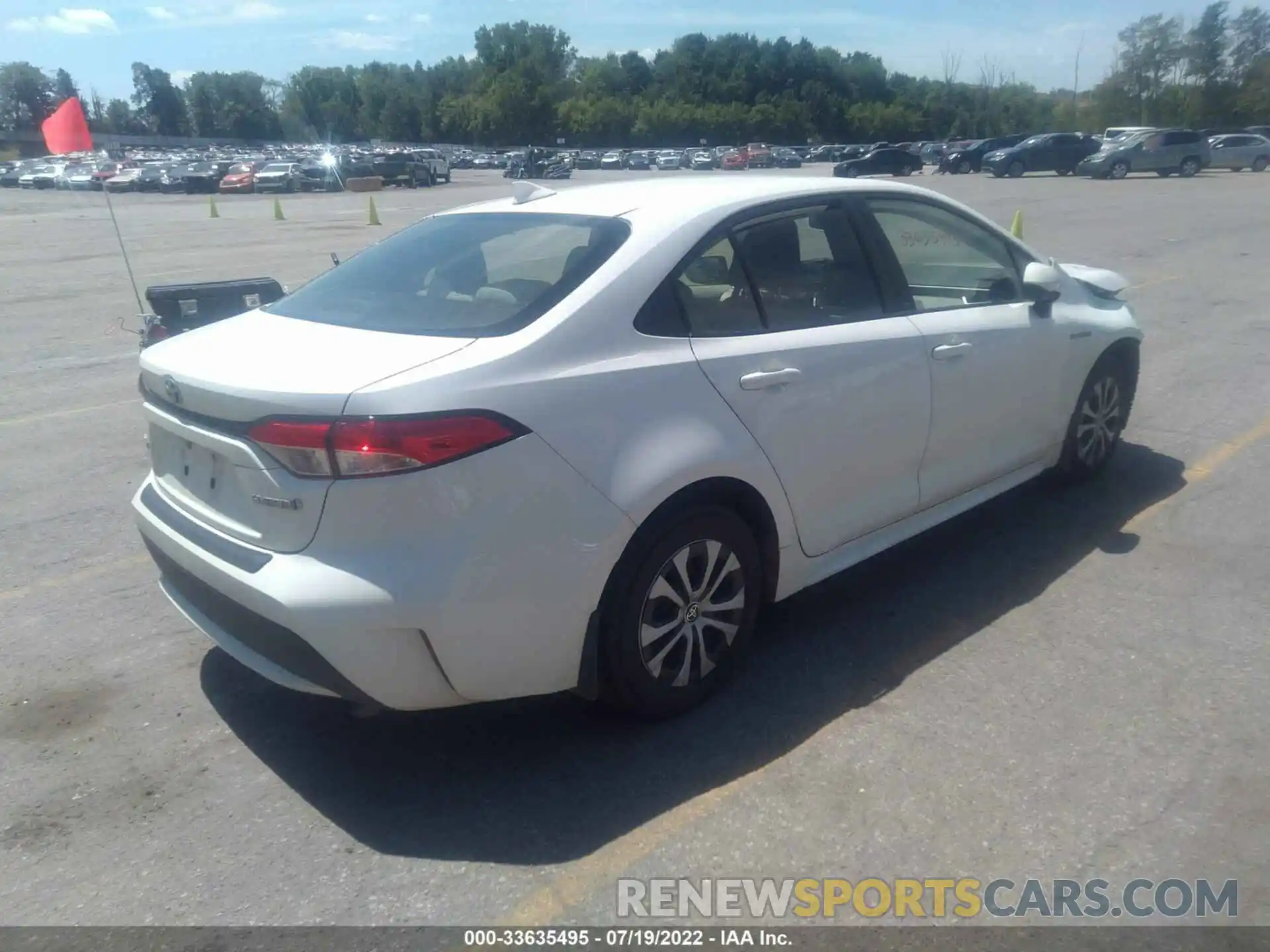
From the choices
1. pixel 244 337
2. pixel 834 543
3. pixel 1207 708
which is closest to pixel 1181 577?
pixel 1207 708

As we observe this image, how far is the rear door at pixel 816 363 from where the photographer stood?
12.0 feet

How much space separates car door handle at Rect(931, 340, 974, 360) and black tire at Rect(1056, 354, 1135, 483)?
1255 mm

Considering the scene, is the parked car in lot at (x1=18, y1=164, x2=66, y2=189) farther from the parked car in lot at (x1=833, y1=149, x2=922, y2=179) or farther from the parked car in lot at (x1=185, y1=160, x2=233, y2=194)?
the parked car in lot at (x1=833, y1=149, x2=922, y2=179)

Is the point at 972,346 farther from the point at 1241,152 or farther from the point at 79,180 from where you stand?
Result: the point at 79,180

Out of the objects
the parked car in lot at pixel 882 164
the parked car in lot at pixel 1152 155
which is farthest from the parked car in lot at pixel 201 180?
the parked car in lot at pixel 1152 155

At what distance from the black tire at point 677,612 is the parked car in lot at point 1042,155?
44210 mm

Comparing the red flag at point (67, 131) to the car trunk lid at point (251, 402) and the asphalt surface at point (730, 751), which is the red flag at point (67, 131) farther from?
the car trunk lid at point (251, 402)

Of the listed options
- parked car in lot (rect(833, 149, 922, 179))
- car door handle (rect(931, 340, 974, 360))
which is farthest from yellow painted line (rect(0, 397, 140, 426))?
parked car in lot (rect(833, 149, 922, 179))

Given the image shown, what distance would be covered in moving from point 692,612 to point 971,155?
164 feet

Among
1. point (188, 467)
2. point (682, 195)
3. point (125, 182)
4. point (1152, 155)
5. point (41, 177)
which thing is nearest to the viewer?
point (188, 467)

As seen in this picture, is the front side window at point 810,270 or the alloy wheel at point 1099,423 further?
the alloy wheel at point 1099,423

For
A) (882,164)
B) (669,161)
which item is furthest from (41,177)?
(882,164)

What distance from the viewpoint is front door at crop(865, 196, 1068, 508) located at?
4.43 metres

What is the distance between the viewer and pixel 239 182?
5125cm
